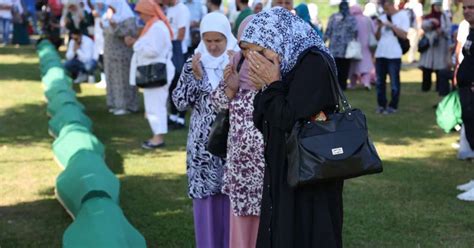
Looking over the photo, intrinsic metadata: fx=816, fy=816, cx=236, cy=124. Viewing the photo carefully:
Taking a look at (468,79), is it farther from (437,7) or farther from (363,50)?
(363,50)

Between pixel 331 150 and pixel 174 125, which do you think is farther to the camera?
pixel 174 125

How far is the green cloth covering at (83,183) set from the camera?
21.8 feet

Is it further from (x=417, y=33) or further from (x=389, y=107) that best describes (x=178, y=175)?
(x=417, y=33)

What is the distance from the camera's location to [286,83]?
389 centimetres

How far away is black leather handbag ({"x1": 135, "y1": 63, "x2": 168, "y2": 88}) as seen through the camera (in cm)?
990

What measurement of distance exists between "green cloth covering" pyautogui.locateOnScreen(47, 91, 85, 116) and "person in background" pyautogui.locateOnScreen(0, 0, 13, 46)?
13823 mm

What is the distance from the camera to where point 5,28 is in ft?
85.9

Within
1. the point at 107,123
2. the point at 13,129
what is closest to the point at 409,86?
the point at 107,123

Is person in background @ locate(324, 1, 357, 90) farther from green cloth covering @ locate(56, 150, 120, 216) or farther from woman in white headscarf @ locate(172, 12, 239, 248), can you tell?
woman in white headscarf @ locate(172, 12, 239, 248)

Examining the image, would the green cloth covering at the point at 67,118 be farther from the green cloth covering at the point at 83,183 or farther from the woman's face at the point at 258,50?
the woman's face at the point at 258,50

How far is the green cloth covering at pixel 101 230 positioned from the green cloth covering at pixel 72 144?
2.31 meters

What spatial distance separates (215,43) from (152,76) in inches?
176

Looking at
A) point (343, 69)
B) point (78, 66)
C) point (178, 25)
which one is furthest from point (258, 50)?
point (78, 66)

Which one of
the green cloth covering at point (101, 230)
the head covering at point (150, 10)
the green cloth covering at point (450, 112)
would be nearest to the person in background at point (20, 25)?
the head covering at point (150, 10)
